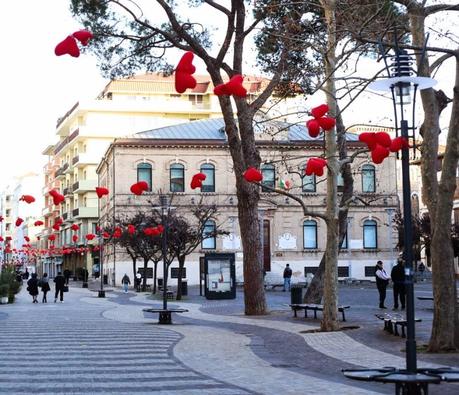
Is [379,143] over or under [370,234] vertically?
under

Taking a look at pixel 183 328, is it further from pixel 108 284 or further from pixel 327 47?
pixel 108 284

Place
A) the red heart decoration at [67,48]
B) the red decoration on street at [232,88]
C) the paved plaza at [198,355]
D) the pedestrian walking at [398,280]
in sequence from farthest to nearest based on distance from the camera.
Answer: the pedestrian walking at [398,280] < the red heart decoration at [67,48] < the red decoration on street at [232,88] < the paved plaza at [198,355]

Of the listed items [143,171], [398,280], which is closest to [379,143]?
[398,280]

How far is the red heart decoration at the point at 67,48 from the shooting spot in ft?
45.4

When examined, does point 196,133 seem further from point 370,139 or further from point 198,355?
point 370,139

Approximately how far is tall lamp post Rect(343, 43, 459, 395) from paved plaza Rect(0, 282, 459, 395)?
5.68ft

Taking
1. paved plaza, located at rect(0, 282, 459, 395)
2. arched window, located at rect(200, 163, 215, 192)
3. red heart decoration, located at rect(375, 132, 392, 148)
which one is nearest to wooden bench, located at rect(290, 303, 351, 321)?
paved plaza, located at rect(0, 282, 459, 395)

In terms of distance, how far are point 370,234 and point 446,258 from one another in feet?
156

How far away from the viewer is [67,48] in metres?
13.9

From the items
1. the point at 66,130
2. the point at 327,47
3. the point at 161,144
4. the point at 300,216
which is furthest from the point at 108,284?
the point at 327,47

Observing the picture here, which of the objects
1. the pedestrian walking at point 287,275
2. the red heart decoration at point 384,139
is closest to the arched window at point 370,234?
the pedestrian walking at point 287,275

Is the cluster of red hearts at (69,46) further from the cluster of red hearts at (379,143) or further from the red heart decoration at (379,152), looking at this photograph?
the red heart decoration at (379,152)

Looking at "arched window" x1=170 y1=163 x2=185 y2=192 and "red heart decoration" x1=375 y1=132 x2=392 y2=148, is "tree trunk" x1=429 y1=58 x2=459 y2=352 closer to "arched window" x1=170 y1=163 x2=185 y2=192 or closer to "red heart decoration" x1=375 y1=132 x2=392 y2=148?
"red heart decoration" x1=375 y1=132 x2=392 y2=148

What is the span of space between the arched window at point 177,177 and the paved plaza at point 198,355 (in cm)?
3502
